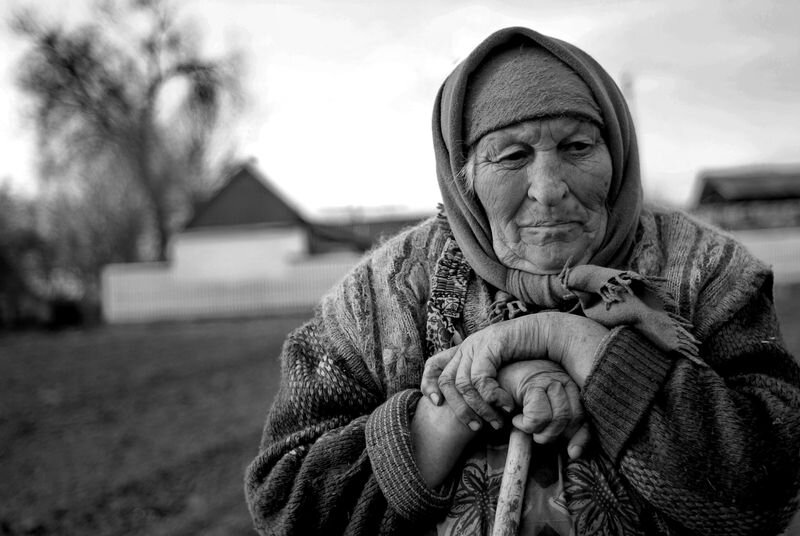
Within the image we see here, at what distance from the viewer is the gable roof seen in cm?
2427

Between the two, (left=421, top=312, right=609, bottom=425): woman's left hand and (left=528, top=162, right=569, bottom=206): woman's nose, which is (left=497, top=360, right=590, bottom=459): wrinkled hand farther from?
(left=528, top=162, right=569, bottom=206): woman's nose

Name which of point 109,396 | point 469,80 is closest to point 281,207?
point 109,396

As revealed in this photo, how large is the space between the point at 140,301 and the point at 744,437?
1920 centimetres

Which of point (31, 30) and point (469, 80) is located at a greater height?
point (31, 30)

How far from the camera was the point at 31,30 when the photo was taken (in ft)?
77.9

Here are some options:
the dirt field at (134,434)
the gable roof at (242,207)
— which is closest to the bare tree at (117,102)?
the gable roof at (242,207)

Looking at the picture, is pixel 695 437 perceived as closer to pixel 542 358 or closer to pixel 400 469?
pixel 542 358

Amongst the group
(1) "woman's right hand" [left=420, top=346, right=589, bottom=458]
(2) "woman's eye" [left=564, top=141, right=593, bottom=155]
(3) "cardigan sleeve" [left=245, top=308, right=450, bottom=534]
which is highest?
(2) "woman's eye" [left=564, top=141, right=593, bottom=155]

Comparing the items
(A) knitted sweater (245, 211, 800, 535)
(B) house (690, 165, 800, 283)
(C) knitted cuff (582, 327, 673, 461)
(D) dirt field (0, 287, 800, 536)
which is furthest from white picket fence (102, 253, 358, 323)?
(C) knitted cuff (582, 327, 673, 461)

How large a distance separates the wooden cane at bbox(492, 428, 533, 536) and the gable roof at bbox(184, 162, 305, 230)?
23.0 metres

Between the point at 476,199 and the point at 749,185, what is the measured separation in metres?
32.3

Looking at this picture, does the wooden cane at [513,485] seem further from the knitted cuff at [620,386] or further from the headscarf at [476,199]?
the headscarf at [476,199]

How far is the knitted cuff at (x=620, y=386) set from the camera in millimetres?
1506

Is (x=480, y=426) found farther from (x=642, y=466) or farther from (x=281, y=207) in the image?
(x=281, y=207)
